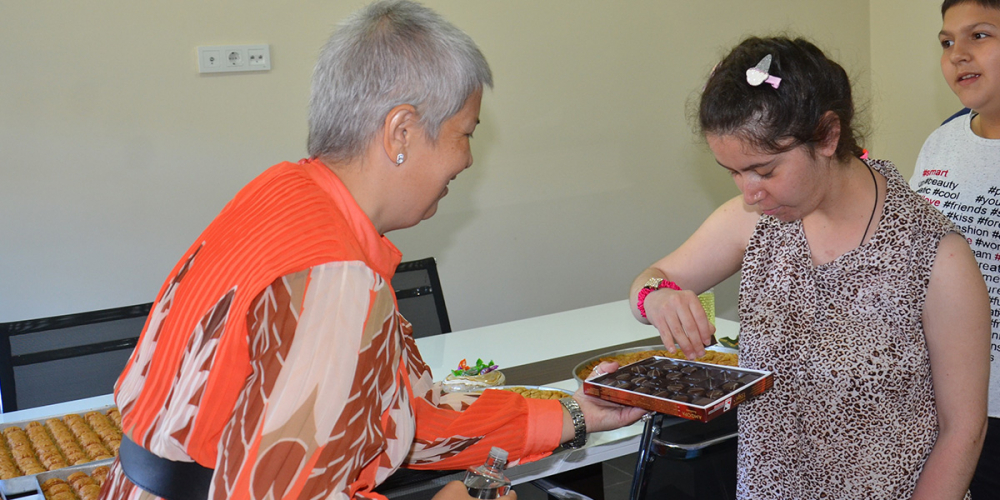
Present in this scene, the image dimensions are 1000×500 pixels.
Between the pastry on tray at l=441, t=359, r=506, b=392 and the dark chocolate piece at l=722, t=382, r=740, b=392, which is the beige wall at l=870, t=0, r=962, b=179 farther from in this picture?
the dark chocolate piece at l=722, t=382, r=740, b=392

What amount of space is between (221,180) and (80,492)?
2.22 metres

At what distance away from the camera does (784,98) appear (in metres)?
1.30

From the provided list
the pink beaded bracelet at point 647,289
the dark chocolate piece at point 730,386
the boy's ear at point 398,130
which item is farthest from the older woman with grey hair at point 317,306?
the pink beaded bracelet at point 647,289

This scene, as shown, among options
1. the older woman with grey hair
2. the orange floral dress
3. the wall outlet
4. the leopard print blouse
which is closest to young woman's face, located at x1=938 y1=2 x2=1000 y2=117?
the leopard print blouse

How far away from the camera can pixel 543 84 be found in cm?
420

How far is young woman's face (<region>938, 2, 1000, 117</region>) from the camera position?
1911 millimetres

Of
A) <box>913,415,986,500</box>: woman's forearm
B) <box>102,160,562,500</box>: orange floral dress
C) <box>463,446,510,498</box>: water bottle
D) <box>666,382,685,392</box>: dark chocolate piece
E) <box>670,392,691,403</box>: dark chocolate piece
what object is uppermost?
<box>102,160,562,500</box>: orange floral dress

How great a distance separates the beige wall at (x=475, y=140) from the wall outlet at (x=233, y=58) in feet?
0.13

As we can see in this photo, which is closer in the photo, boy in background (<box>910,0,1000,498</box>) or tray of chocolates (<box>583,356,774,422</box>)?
tray of chocolates (<box>583,356,774,422</box>)

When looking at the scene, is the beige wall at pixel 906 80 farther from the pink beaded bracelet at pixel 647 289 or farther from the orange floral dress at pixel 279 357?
the orange floral dress at pixel 279 357

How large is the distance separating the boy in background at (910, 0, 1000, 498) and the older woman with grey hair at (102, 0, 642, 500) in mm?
1344

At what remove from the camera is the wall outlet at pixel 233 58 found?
3.49m

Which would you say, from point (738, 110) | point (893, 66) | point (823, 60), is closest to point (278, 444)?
point (738, 110)

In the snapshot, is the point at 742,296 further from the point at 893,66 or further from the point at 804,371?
the point at 893,66
